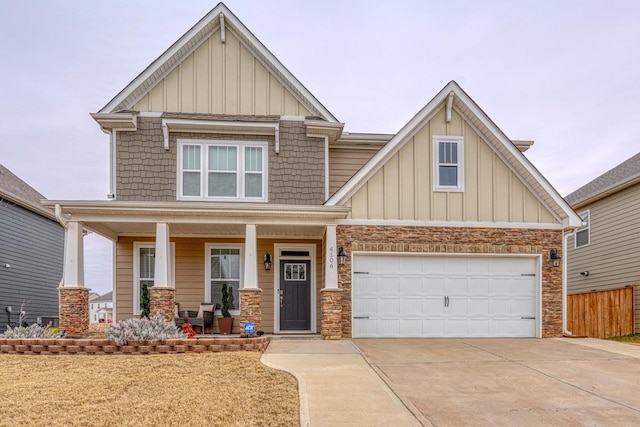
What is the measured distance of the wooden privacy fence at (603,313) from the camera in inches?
633

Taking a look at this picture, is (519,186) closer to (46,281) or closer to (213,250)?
(213,250)

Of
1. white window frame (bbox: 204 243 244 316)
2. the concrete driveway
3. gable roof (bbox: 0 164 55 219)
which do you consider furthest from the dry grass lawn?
gable roof (bbox: 0 164 55 219)

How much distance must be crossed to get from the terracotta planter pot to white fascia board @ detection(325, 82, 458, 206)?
4.15 m

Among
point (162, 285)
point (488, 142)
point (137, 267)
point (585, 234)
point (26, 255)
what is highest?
point (488, 142)

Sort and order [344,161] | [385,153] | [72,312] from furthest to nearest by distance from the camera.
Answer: [344,161], [385,153], [72,312]

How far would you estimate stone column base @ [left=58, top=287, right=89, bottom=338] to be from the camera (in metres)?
11.2

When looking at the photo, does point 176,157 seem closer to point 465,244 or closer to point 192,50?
point 192,50

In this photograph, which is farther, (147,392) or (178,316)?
(178,316)

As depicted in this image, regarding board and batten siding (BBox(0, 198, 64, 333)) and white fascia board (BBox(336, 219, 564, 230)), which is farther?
board and batten siding (BBox(0, 198, 64, 333))

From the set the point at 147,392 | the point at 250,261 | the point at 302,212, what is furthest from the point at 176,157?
the point at 147,392

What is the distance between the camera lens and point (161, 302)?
37.4 ft

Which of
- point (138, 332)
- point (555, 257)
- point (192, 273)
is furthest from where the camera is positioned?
point (192, 273)

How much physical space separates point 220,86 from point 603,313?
14729mm

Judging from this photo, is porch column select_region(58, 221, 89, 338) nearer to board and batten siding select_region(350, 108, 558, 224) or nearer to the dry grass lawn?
the dry grass lawn
